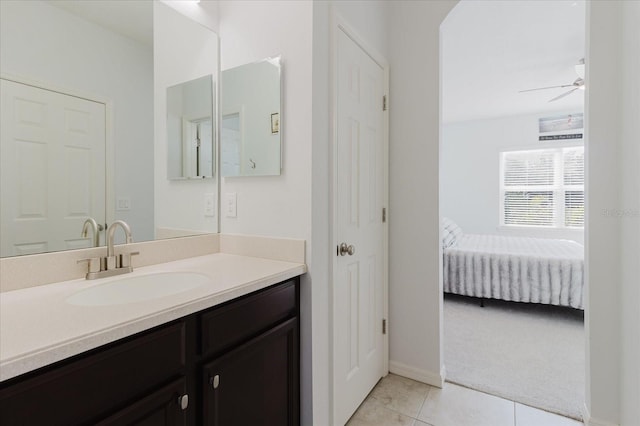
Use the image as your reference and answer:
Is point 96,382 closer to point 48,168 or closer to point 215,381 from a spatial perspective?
point 215,381

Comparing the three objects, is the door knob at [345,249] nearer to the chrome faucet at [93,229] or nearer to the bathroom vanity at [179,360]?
the bathroom vanity at [179,360]

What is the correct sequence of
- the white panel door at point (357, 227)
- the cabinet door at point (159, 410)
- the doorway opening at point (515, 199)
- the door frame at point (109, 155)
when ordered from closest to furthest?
the cabinet door at point (159, 410) < the door frame at point (109, 155) < the white panel door at point (357, 227) < the doorway opening at point (515, 199)

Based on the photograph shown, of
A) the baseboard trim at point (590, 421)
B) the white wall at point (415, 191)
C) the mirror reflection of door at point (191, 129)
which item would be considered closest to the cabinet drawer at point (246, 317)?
the mirror reflection of door at point (191, 129)

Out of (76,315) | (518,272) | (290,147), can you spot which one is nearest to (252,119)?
(290,147)

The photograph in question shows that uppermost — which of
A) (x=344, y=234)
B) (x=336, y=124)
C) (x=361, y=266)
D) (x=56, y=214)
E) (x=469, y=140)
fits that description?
(x=469, y=140)

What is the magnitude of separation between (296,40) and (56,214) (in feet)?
3.92

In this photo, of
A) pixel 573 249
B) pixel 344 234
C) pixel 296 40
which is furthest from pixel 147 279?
pixel 573 249

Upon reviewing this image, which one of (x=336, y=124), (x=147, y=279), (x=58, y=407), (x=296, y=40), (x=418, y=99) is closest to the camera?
(x=58, y=407)

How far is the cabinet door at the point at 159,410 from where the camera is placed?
781 millimetres

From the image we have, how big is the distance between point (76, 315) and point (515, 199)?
21.5 feet

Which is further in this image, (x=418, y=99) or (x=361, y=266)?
(x=418, y=99)

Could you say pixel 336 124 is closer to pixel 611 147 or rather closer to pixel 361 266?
pixel 361 266

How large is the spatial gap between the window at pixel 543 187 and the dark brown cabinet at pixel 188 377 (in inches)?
227

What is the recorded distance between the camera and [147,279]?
126 centimetres
